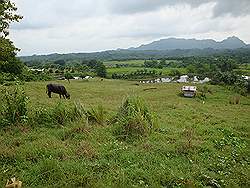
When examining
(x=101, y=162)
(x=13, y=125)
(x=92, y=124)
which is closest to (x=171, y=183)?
(x=101, y=162)

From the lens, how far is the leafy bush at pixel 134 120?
10.6 meters

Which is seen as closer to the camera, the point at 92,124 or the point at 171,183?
the point at 171,183

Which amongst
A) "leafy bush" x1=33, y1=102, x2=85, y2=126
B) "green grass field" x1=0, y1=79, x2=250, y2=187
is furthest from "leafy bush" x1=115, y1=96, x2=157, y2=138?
"leafy bush" x1=33, y1=102, x2=85, y2=126

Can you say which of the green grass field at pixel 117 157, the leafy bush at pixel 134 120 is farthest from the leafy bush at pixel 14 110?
the leafy bush at pixel 134 120

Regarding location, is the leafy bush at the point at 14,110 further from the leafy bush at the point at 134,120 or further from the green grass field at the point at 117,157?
the leafy bush at the point at 134,120

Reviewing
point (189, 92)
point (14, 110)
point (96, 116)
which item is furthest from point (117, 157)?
point (189, 92)

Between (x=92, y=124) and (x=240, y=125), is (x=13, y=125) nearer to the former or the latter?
(x=92, y=124)

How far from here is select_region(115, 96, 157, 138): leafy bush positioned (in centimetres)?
1059

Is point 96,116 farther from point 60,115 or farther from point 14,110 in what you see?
point 14,110

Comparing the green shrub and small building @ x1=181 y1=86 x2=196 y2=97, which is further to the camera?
small building @ x1=181 y1=86 x2=196 y2=97

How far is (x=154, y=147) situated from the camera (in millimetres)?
9391

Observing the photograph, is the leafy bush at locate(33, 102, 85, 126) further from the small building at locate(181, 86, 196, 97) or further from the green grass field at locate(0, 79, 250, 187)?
the small building at locate(181, 86, 196, 97)

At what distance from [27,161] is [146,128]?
445 centimetres

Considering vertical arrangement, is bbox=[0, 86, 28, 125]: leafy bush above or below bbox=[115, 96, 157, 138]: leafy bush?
above
